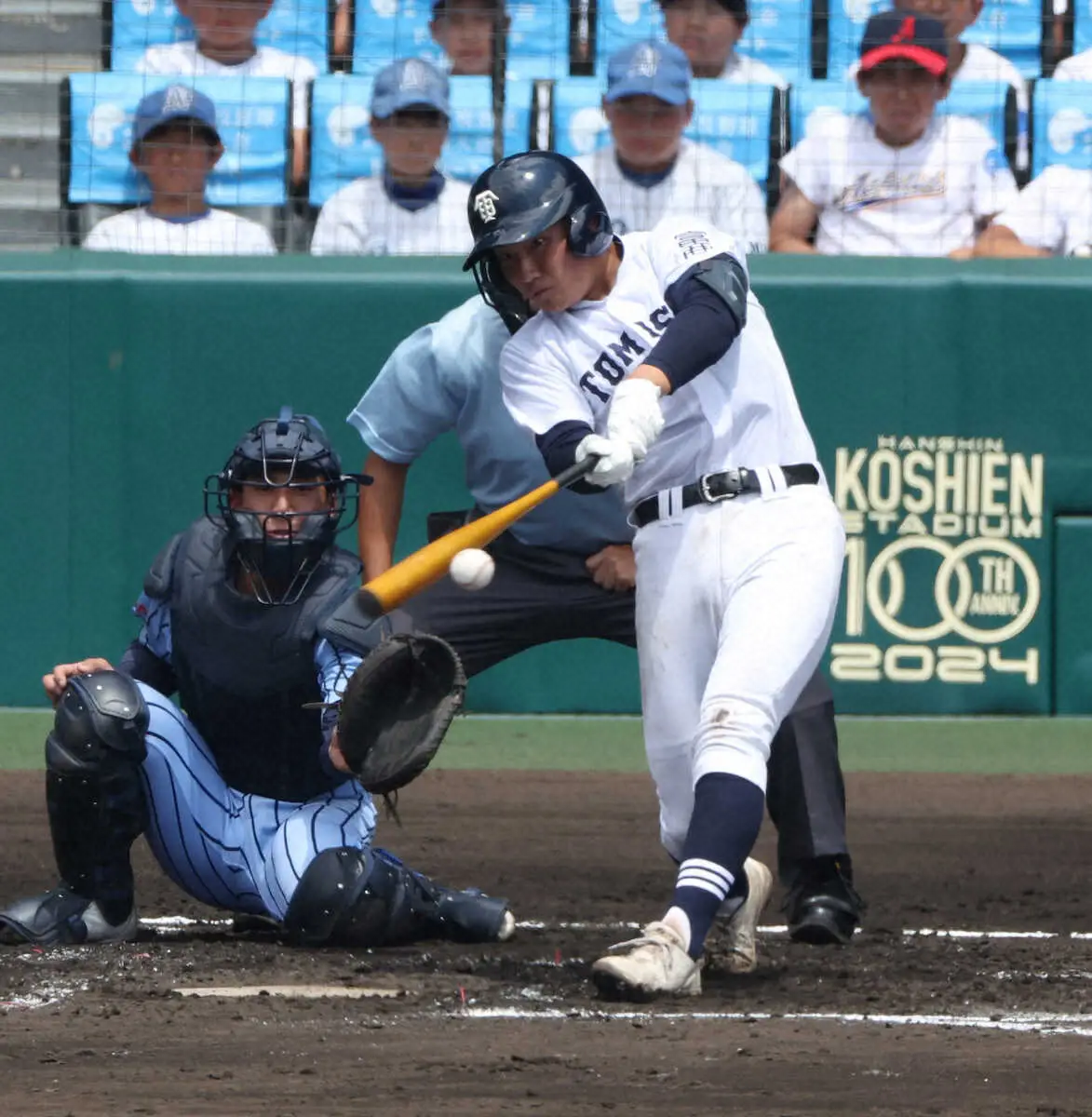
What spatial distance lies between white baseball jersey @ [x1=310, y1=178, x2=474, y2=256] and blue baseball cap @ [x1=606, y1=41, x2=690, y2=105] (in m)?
0.71

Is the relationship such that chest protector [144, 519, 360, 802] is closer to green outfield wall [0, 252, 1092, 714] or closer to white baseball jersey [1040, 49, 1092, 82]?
green outfield wall [0, 252, 1092, 714]

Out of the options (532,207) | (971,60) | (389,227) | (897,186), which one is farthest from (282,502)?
(971,60)

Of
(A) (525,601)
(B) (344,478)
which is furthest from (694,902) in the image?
(A) (525,601)

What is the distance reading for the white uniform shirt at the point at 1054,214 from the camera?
7.93 metres

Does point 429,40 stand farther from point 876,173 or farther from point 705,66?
point 876,173

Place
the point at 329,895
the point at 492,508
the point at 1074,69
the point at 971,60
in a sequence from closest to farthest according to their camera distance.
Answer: the point at 329,895 → the point at 492,508 → the point at 971,60 → the point at 1074,69

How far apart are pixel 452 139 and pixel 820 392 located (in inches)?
66.2

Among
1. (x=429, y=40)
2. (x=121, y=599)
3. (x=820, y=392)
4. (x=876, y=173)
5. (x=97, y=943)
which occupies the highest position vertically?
(x=429, y=40)

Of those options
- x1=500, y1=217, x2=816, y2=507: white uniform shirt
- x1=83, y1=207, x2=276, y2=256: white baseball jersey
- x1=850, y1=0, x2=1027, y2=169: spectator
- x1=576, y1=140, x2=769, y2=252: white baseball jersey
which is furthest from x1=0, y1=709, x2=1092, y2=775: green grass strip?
x1=500, y1=217, x2=816, y2=507: white uniform shirt

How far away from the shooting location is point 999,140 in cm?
810

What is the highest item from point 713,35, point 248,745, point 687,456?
point 713,35

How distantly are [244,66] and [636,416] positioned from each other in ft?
16.5

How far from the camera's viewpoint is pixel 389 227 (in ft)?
25.8

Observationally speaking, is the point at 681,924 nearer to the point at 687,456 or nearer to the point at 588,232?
the point at 687,456
